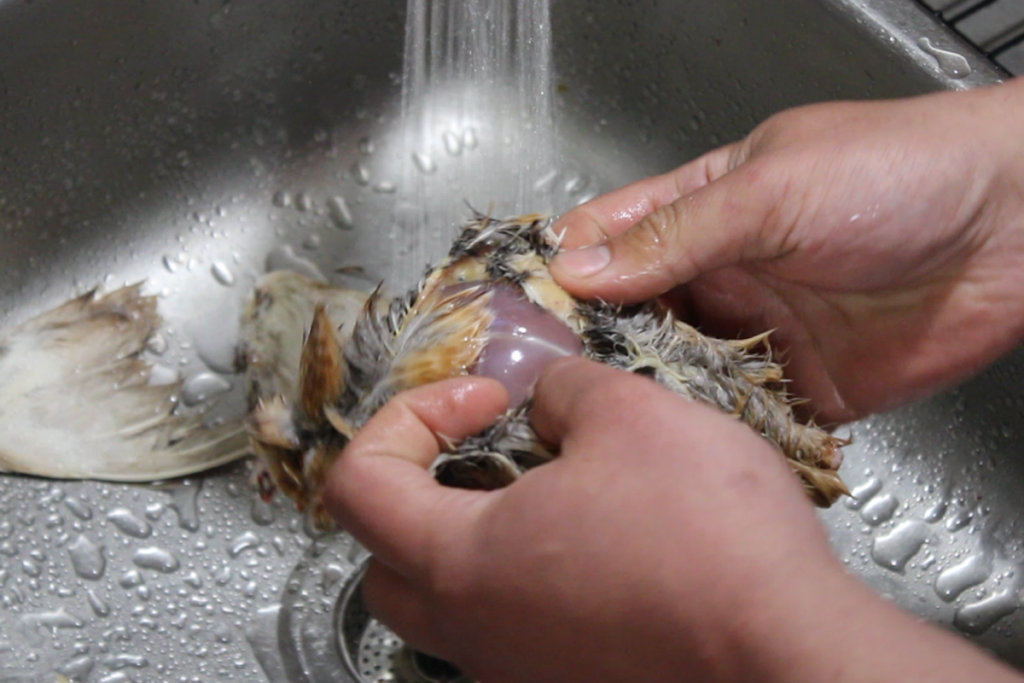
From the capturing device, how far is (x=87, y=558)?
1.10m

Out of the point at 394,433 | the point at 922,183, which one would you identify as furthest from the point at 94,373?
the point at 922,183

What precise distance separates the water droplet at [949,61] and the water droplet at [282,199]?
0.88m

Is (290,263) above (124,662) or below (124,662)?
above

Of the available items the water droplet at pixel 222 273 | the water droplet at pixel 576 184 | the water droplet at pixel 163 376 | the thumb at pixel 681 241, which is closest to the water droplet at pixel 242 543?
the water droplet at pixel 163 376

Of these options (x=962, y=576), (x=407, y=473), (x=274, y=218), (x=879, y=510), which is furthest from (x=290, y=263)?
(x=962, y=576)

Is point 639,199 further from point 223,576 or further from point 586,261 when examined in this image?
point 223,576

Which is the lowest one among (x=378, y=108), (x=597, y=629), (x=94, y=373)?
(x=94, y=373)

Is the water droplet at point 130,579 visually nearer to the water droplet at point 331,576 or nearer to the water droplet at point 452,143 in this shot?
the water droplet at point 331,576

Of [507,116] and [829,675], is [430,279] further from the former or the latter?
[507,116]

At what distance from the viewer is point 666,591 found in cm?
52

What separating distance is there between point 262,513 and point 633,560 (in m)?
0.75

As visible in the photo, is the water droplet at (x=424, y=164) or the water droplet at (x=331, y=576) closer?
the water droplet at (x=331, y=576)

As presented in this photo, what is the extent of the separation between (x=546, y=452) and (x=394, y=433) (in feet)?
0.38

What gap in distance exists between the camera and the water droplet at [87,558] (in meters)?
1.09
